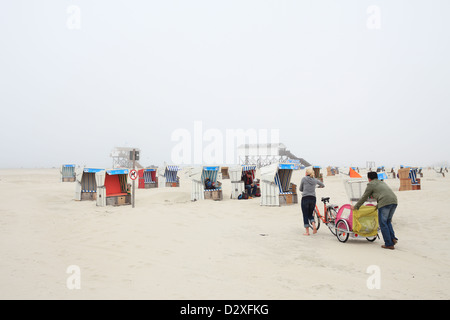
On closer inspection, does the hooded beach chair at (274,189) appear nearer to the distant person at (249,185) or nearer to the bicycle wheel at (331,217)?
the distant person at (249,185)

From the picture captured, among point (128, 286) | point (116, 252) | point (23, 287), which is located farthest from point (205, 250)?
point (23, 287)

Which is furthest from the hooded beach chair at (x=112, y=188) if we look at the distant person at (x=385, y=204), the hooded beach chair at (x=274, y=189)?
the distant person at (x=385, y=204)

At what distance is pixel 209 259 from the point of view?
209 inches

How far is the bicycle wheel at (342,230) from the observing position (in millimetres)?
6577

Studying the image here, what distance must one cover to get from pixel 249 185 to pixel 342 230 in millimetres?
8825

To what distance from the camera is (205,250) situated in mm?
5934

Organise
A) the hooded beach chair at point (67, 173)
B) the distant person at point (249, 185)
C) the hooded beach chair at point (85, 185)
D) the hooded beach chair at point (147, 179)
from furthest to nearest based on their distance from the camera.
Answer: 1. the hooded beach chair at point (67, 173)
2. the hooded beach chair at point (147, 179)
3. the distant person at point (249, 185)
4. the hooded beach chair at point (85, 185)

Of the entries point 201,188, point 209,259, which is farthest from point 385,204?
point 201,188

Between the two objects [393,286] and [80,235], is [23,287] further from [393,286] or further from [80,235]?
[393,286]

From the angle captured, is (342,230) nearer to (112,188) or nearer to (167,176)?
(112,188)

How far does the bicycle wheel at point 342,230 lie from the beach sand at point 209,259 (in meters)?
0.18

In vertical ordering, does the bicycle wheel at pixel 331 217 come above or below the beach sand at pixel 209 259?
above

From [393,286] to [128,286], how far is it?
3.75 m
